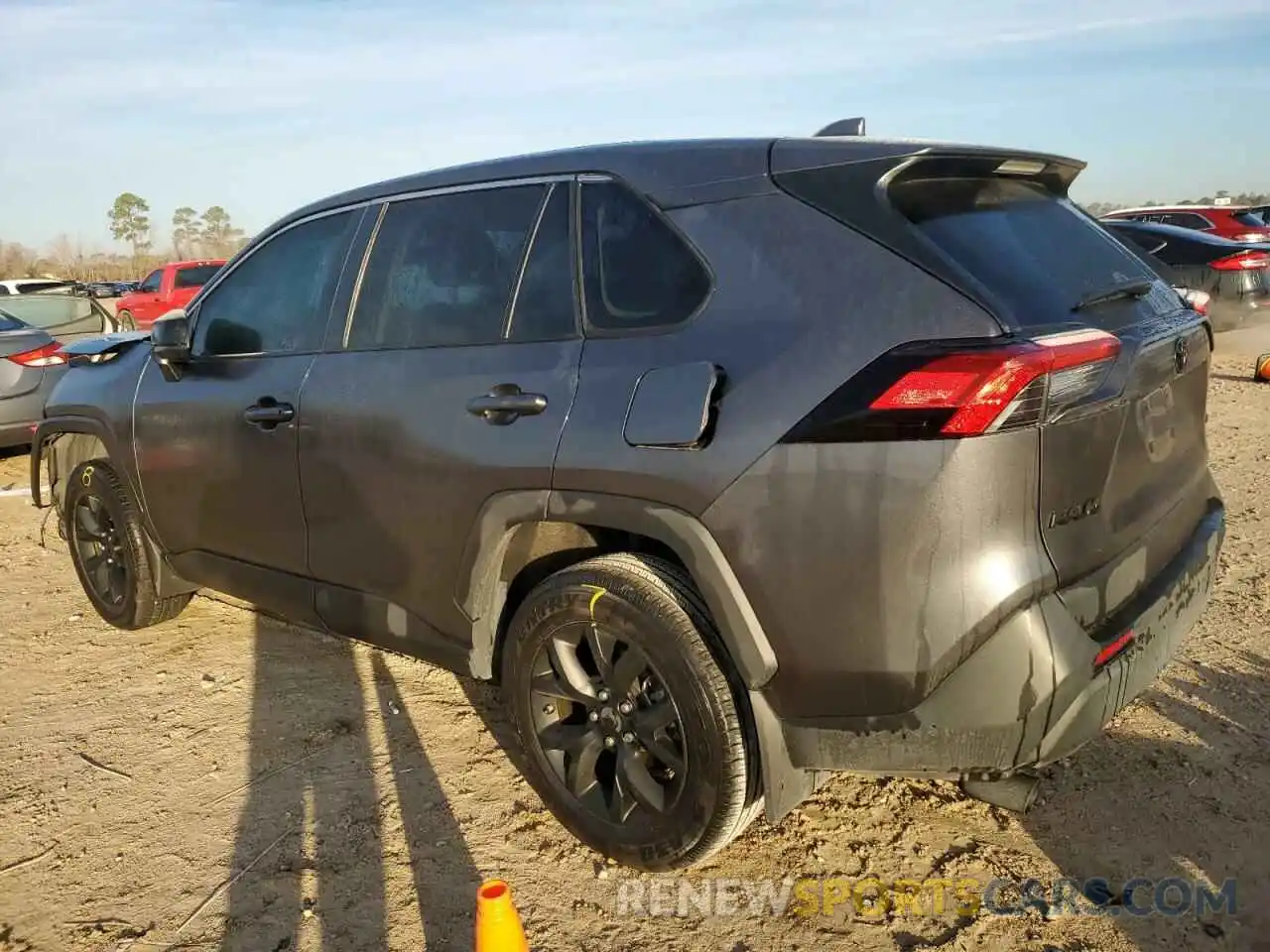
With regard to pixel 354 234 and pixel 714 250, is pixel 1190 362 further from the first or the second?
pixel 354 234

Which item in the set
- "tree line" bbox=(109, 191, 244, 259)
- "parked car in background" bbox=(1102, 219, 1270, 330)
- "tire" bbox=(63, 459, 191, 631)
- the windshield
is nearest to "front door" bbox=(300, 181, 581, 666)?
"tire" bbox=(63, 459, 191, 631)

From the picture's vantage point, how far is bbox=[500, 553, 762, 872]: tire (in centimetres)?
238

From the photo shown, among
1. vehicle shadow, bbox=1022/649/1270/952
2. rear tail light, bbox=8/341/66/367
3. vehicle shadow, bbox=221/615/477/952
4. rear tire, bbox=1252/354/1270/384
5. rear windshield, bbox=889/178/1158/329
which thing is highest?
rear windshield, bbox=889/178/1158/329

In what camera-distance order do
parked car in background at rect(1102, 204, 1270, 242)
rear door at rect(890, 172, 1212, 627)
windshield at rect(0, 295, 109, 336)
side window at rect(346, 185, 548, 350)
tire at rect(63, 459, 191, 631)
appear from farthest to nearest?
parked car in background at rect(1102, 204, 1270, 242)
windshield at rect(0, 295, 109, 336)
tire at rect(63, 459, 191, 631)
side window at rect(346, 185, 548, 350)
rear door at rect(890, 172, 1212, 627)

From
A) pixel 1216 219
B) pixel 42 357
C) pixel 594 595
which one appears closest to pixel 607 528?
pixel 594 595

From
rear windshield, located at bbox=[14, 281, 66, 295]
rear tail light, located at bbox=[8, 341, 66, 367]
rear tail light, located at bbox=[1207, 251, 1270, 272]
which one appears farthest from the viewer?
rear windshield, located at bbox=[14, 281, 66, 295]

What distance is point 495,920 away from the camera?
1.89 meters

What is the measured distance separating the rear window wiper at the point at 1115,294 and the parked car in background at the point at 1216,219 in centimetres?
1495

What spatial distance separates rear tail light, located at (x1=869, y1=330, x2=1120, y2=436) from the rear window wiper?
0.31 metres

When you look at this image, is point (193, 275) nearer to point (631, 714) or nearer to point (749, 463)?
point (631, 714)

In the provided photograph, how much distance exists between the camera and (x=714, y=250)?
2.43 metres

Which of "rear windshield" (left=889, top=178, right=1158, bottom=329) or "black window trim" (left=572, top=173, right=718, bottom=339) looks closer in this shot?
"rear windshield" (left=889, top=178, right=1158, bottom=329)

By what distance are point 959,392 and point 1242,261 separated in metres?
11.7

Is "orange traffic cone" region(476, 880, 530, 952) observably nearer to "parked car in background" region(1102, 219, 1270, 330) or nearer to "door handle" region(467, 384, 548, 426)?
"door handle" region(467, 384, 548, 426)
